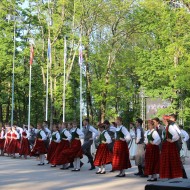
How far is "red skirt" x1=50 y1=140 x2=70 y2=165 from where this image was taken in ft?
53.1

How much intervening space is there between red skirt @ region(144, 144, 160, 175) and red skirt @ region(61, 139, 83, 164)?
3.63m

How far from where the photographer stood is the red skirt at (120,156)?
1366 centimetres

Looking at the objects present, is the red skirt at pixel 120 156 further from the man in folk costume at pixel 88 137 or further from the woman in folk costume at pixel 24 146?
the woman in folk costume at pixel 24 146

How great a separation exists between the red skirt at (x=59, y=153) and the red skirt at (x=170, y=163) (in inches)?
212

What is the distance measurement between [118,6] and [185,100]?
10.3 metres

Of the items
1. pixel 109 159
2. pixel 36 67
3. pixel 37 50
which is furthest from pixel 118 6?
pixel 109 159

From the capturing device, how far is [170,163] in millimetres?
11562

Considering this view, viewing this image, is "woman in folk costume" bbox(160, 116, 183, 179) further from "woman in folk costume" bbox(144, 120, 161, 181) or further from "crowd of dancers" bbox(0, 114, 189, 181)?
"woman in folk costume" bbox(144, 120, 161, 181)

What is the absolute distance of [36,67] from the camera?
4809 centimetres

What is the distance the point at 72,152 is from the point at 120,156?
2.58 meters

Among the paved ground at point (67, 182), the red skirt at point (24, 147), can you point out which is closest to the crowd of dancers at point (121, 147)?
the paved ground at point (67, 182)

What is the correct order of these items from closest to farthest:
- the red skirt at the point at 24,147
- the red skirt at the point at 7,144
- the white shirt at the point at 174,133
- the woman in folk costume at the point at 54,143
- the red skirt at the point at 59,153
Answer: the white shirt at the point at 174,133, the red skirt at the point at 59,153, the woman in folk costume at the point at 54,143, the red skirt at the point at 24,147, the red skirt at the point at 7,144

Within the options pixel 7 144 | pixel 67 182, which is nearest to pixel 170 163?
pixel 67 182

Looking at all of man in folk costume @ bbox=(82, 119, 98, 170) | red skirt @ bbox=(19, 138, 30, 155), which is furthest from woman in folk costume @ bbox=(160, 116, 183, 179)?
red skirt @ bbox=(19, 138, 30, 155)
